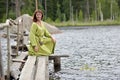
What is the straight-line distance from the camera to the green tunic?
1415cm

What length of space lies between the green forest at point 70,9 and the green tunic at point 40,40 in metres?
86.2

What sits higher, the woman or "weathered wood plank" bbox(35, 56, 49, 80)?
the woman

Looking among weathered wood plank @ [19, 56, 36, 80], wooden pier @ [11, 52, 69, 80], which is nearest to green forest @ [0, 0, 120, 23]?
wooden pier @ [11, 52, 69, 80]

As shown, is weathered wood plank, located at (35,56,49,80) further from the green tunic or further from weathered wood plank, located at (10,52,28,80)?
weathered wood plank, located at (10,52,28,80)

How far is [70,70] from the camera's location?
2080cm

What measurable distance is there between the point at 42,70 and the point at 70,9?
94.1 meters

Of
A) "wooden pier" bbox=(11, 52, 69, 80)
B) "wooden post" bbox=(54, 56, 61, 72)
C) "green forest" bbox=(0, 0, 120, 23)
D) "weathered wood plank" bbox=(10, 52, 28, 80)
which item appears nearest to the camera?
"wooden pier" bbox=(11, 52, 69, 80)

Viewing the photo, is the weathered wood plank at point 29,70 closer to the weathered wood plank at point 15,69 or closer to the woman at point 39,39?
the woman at point 39,39

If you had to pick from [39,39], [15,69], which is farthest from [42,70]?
[15,69]

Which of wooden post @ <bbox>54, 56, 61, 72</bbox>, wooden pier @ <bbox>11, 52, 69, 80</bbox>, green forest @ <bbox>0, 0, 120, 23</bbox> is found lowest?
wooden post @ <bbox>54, 56, 61, 72</bbox>

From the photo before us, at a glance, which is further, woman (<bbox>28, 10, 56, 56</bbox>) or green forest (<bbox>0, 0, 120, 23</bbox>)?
green forest (<bbox>0, 0, 120, 23</bbox>)

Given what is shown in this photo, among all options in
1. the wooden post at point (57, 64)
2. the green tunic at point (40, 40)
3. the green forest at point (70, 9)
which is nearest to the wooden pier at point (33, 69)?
the green tunic at point (40, 40)

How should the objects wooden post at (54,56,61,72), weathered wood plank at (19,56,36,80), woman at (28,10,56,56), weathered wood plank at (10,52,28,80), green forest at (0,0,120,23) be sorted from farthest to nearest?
green forest at (0,0,120,23)
wooden post at (54,56,61,72)
weathered wood plank at (10,52,28,80)
woman at (28,10,56,56)
weathered wood plank at (19,56,36,80)

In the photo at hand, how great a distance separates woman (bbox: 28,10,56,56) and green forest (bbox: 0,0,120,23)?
283ft
